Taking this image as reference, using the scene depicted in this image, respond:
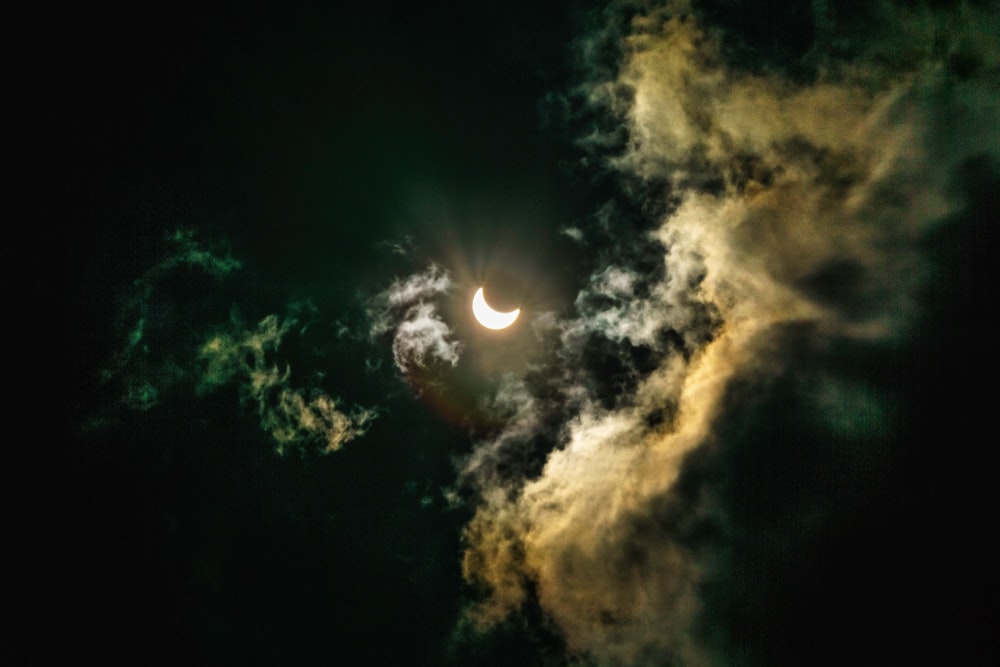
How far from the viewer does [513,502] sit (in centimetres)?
3541

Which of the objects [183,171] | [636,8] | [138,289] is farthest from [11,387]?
[636,8]

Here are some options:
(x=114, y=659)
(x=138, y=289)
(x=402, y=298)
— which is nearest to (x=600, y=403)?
(x=402, y=298)

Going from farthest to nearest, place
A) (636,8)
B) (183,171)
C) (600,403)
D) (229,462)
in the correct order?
(229,462) → (183,171) → (600,403) → (636,8)

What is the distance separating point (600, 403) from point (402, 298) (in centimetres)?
1764

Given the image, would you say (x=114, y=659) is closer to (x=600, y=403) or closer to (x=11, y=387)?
(x=11, y=387)

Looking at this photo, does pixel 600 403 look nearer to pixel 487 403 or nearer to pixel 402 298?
pixel 487 403

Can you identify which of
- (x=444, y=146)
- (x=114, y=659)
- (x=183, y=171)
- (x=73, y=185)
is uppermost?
(x=444, y=146)

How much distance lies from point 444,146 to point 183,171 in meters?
21.1

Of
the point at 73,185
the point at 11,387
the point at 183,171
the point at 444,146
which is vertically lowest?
the point at 11,387

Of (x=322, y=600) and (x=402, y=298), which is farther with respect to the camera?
(x=322, y=600)

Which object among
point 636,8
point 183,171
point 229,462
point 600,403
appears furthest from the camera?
point 229,462

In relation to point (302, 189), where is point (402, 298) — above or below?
below

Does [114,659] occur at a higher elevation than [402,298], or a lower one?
lower

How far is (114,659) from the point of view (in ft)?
138
